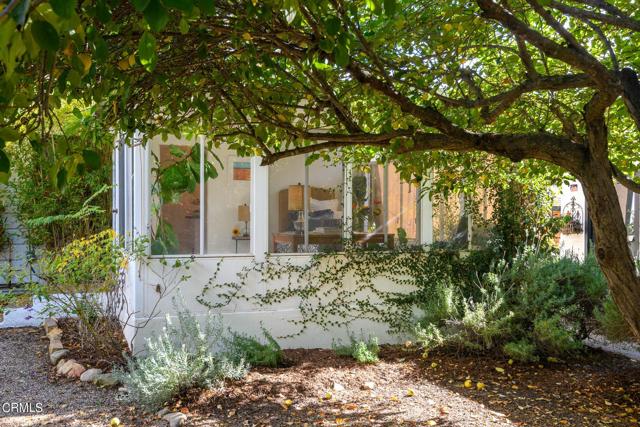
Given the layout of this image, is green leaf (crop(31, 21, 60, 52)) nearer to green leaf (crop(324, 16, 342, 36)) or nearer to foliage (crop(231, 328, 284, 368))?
green leaf (crop(324, 16, 342, 36))

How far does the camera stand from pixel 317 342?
782cm

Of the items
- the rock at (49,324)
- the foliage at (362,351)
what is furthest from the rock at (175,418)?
the rock at (49,324)

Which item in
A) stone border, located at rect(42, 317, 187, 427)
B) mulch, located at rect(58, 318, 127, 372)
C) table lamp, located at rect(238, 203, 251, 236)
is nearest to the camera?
stone border, located at rect(42, 317, 187, 427)

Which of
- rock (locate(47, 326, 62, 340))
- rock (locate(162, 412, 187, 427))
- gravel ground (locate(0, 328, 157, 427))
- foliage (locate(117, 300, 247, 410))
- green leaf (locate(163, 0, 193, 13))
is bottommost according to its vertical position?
gravel ground (locate(0, 328, 157, 427))

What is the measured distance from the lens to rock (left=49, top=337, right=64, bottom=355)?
7.03 m

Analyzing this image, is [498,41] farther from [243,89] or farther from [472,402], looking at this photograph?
[472,402]

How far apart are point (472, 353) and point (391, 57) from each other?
138 inches

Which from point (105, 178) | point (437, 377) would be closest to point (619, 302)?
point (437, 377)

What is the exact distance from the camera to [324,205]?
823 centimetres

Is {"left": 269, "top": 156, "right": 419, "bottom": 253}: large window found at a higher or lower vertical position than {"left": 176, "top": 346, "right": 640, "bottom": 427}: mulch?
higher

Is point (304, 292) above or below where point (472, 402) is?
above

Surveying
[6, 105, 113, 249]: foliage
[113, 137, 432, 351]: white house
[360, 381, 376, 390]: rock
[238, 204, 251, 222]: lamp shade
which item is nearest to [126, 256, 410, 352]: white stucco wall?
[113, 137, 432, 351]: white house

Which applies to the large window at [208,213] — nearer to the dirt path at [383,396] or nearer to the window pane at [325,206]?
the window pane at [325,206]

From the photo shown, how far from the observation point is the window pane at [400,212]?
8516 mm
